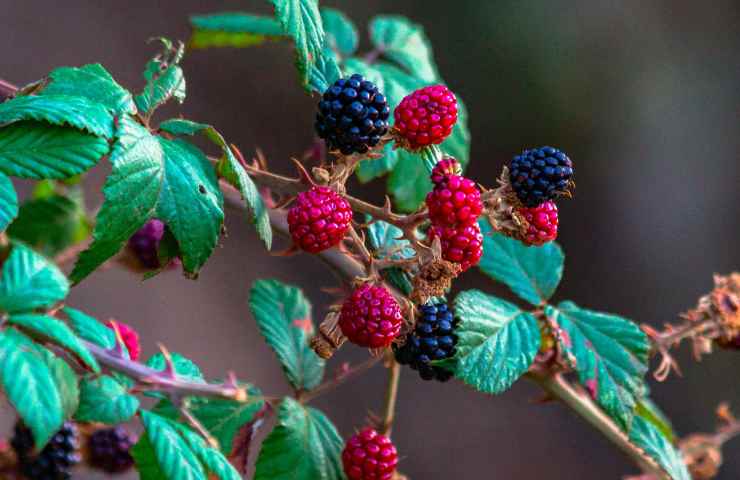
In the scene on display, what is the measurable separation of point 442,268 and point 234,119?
2.46m

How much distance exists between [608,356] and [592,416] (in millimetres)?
110

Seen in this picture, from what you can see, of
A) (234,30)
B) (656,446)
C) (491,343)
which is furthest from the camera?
(234,30)

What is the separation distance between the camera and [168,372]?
0.74 meters

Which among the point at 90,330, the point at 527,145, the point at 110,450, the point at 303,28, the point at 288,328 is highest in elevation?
the point at 303,28

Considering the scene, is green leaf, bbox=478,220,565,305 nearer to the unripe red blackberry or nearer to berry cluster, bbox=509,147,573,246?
berry cluster, bbox=509,147,573,246

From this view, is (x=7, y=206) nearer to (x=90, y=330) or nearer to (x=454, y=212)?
(x=90, y=330)

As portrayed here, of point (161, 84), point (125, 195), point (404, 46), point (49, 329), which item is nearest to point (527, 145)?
point (404, 46)

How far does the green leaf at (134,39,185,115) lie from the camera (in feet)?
2.75

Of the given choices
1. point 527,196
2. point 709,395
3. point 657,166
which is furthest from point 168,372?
point 657,166

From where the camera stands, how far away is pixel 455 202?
76cm

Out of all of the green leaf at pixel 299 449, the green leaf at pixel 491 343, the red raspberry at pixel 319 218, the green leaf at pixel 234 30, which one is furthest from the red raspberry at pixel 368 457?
the green leaf at pixel 234 30

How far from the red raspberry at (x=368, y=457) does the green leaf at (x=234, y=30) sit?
1.67ft

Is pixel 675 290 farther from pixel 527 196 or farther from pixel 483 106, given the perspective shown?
pixel 527 196

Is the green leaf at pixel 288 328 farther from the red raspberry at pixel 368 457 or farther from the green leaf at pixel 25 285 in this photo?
the green leaf at pixel 25 285
